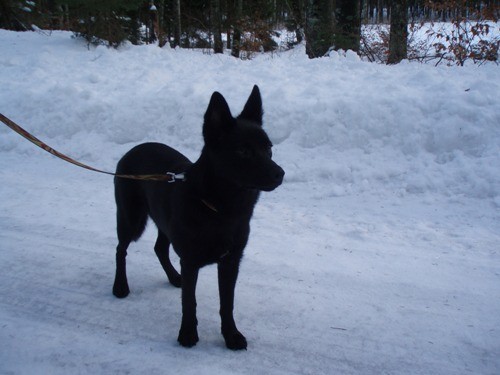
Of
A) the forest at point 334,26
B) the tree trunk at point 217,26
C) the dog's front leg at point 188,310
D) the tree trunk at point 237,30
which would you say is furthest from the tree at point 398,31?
the dog's front leg at point 188,310

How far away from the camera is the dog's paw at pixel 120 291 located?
10.6ft

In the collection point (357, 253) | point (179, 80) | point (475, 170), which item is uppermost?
point (179, 80)

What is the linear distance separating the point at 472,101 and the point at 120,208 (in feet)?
17.1

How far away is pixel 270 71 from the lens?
859cm

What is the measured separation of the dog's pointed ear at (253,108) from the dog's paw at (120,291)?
5.41ft

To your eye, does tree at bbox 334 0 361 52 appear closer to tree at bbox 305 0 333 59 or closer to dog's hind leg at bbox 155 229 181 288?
tree at bbox 305 0 333 59

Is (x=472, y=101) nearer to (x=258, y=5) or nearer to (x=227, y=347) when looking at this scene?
(x=227, y=347)

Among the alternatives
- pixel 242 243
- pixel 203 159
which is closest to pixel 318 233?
pixel 242 243

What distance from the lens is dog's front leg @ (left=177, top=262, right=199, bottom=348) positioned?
267cm

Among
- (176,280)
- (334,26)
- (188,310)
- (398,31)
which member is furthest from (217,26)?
(188,310)

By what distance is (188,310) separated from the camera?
270 centimetres

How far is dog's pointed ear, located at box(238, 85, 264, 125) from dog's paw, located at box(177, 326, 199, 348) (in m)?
1.43

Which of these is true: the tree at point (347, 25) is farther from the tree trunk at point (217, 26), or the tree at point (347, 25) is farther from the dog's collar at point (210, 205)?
the dog's collar at point (210, 205)

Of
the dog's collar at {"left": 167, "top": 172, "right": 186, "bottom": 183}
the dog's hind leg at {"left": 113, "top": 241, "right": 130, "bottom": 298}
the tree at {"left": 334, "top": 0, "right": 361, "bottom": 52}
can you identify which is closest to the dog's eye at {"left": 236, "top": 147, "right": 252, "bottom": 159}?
the dog's collar at {"left": 167, "top": 172, "right": 186, "bottom": 183}
